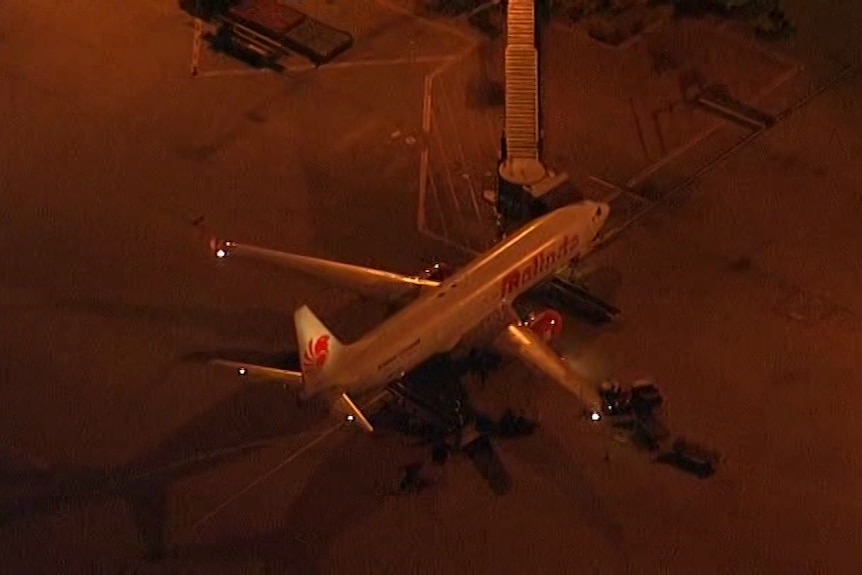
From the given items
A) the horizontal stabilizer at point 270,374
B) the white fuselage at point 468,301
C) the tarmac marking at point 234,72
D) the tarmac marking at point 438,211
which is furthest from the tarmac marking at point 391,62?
the horizontal stabilizer at point 270,374

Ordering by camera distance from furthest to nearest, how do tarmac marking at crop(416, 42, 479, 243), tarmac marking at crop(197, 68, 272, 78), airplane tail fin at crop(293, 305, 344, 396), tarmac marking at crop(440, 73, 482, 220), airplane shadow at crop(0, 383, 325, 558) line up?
tarmac marking at crop(197, 68, 272, 78)
tarmac marking at crop(440, 73, 482, 220)
tarmac marking at crop(416, 42, 479, 243)
airplane shadow at crop(0, 383, 325, 558)
airplane tail fin at crop(293, 305, 344, 396)

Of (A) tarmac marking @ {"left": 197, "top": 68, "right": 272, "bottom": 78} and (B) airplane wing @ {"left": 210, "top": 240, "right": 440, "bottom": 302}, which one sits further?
(A) tarmac marking @ {"left": 197, "top": 68, "right": 272, "bottom": 78}

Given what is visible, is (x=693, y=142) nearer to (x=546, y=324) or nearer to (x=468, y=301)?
(x=546, y=324)

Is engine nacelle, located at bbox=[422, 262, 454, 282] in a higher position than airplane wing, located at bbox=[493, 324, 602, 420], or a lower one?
lower

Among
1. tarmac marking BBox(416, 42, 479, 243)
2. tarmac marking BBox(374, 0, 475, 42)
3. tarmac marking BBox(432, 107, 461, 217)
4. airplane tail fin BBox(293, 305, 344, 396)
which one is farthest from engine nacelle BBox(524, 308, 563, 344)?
tarmac marking BBox(374, 0, 475, 42)

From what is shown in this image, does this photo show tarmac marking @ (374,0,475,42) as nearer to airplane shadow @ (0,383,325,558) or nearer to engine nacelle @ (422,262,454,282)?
engine nacelle @ (422,262,454,282)

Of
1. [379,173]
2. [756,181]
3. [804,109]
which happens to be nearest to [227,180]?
[379,173]

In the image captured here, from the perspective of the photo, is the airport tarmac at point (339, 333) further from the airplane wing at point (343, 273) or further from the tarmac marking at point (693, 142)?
the airplane wing at point (343, 273)
